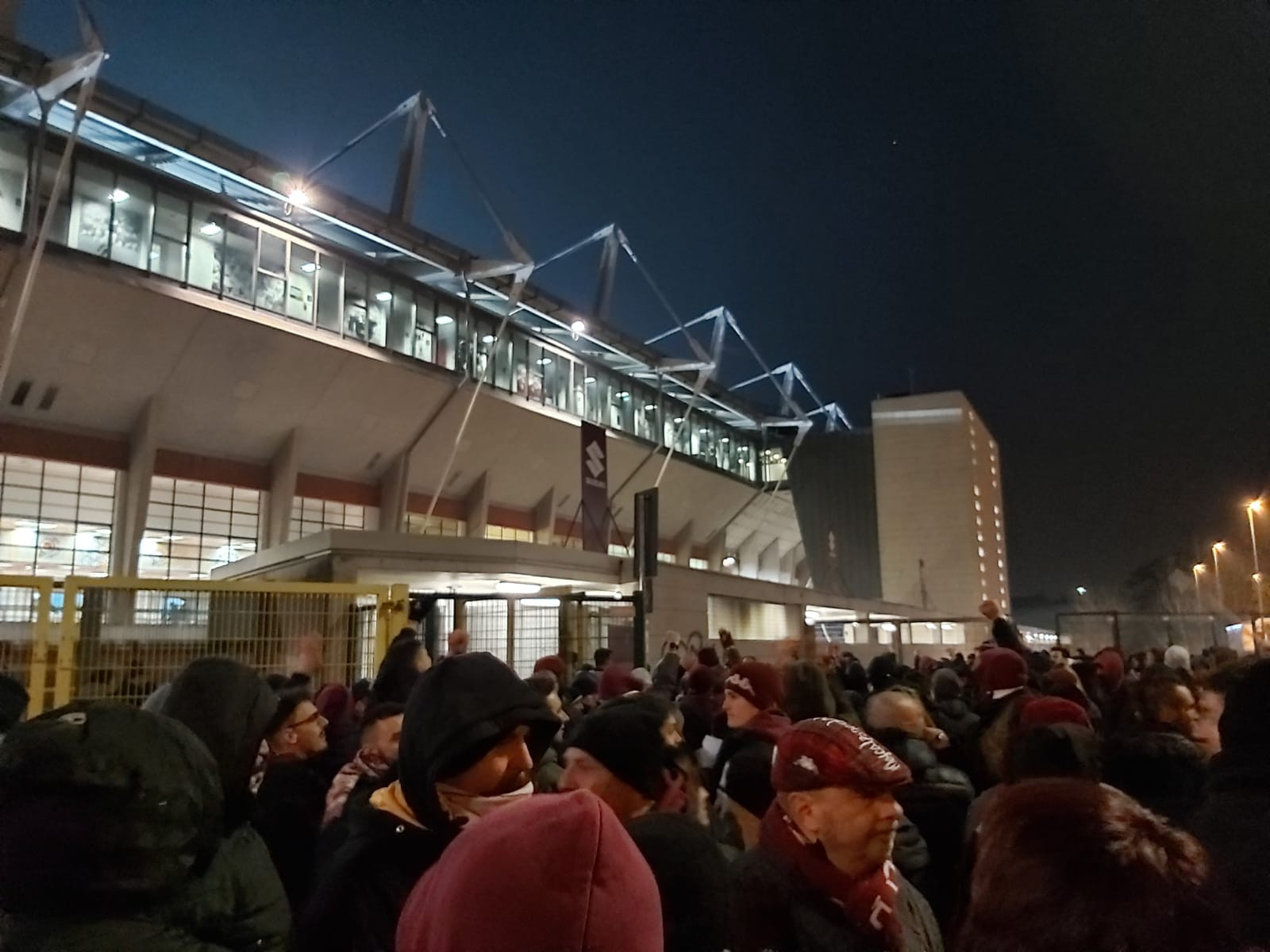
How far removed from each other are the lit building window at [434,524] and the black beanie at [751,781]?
93.4 feet

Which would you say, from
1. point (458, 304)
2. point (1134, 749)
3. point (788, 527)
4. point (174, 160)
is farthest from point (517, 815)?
point (788, 527)

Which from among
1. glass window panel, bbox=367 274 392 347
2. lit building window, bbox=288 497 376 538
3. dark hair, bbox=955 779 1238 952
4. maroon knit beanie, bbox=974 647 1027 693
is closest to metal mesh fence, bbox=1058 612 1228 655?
maroon knit beanie, bbox=974 647 1027 693

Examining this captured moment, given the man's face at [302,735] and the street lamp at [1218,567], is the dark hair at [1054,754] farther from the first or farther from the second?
the street lamp at [1218,567]

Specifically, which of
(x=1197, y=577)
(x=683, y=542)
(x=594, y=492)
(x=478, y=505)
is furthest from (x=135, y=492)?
(x=1197, y=577)

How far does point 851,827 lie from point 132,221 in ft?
77.1

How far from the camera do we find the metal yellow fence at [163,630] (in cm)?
558

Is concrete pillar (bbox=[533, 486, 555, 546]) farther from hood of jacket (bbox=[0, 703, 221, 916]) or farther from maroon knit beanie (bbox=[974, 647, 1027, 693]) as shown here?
hood of jacket (bbox=[0, 703, 221, 916])

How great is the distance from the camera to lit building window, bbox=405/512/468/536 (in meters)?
31.8

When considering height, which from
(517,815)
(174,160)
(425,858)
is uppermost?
(174,160)

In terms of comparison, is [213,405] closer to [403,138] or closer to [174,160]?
[174,160]

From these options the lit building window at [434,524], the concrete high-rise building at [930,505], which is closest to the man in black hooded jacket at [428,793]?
the lit building window at [434,524]

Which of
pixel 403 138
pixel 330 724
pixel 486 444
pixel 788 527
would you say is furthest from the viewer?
pixel 788 527

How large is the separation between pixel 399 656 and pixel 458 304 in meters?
27.1

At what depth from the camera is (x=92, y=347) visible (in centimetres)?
2122
